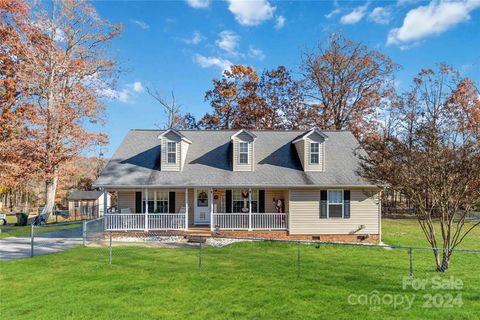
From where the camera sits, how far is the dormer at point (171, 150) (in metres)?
17.2

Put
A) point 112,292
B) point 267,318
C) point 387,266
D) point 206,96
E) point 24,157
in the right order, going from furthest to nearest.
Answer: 1. point 206,96
2. point 24,157
3. point 387,266
4. point 112,292
5. point 267,318

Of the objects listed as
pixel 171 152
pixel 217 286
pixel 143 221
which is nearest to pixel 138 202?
pixel 143 221

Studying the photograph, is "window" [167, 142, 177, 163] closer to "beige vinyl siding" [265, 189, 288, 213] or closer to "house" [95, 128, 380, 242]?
"house" [95, 128, 380, 242]

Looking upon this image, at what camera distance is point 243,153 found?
17422 millimetres

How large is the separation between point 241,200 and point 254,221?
172 cm

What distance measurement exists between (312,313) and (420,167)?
5.71 meters

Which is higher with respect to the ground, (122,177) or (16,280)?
(122,177)

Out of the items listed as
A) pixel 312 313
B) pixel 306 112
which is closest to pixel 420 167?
pixel 312 313

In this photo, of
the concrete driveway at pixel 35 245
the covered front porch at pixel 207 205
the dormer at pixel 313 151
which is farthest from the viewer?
the dormer at pixel 313 151

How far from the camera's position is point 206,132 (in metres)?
20.5

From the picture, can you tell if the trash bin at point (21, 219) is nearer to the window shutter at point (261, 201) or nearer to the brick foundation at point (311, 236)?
the brick foundation at point (311, 236)

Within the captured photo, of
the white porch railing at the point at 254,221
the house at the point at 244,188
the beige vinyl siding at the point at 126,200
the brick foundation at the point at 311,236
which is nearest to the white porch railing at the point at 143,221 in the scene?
the house at the point at 244,188

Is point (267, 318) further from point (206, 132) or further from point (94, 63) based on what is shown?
point (94, 63)

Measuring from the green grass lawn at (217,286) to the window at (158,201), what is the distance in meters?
5.48
